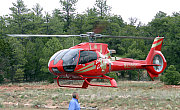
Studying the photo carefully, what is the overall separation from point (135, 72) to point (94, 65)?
30264 millimetres

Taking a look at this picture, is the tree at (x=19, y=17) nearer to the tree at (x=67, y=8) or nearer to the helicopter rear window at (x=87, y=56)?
the tree at (x=67, y=8)

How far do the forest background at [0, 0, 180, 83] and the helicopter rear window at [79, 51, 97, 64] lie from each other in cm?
2324

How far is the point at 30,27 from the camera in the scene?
57.1 meters

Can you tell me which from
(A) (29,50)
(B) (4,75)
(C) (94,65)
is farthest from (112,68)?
(A) (29,50)

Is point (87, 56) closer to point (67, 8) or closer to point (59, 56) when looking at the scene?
point (59, 56)

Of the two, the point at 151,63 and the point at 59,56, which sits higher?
the point at 59,56

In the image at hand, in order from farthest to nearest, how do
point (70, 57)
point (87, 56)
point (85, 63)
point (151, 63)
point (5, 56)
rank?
1. point (5, 56)
2. point (151, 63)
3. point (87, 56)
4. point (85, 63)
5. point (70, 57)

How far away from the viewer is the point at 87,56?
15609 mm

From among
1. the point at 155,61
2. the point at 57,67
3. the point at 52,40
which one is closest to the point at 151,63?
the point at 155,61

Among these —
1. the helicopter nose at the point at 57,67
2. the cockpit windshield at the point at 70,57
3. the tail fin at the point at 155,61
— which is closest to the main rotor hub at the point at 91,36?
the cockpit windshield at the point at 70,57

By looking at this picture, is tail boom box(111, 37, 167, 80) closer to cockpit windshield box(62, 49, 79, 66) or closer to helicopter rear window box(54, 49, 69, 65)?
cockpit windshield box(62, 49, 79, 66)

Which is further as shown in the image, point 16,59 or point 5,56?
point 16,59

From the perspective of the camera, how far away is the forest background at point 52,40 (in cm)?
3962

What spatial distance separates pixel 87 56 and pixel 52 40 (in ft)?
84.5
